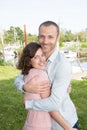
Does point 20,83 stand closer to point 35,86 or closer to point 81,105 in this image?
point 35,86

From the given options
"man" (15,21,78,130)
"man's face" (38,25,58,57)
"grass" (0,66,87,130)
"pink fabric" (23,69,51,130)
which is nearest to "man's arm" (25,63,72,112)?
"man" (15,21,78,130)

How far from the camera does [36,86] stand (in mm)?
3113

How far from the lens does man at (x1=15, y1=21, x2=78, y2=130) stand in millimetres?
2998

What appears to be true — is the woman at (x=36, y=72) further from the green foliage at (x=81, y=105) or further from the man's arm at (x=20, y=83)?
the green foliage at (x=81, y=105)

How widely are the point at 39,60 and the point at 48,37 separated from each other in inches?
9.1

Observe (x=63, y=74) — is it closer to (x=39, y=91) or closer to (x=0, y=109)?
(x=39, y=91)

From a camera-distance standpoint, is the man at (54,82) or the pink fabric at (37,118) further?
the pink fabric at (37,118)

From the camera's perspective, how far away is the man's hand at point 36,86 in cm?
307

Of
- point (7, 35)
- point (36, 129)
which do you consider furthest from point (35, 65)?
point (7, 35)

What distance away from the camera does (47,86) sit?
3076 mm

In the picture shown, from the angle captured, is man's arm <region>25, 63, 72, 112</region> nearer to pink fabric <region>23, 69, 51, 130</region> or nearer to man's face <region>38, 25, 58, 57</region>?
pink fabric <region>23, 69, 51, 130</region>

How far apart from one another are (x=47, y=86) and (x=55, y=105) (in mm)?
192

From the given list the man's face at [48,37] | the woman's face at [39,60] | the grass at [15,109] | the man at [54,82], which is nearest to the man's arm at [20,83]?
the man at [54,82]

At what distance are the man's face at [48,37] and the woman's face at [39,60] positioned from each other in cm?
5
